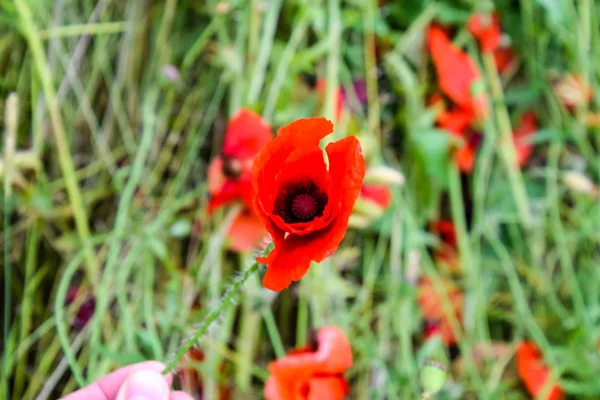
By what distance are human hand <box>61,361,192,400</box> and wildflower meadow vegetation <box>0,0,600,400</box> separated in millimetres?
113

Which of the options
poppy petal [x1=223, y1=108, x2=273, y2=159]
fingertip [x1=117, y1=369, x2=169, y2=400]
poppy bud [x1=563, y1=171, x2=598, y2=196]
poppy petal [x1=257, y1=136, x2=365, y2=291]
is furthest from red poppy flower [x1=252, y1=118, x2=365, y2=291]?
poppy bud [x1=563, y1=171, x2=598, y2=196]

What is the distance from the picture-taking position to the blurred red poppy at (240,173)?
0.59m

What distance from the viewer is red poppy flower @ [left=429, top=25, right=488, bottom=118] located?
29.3 inches

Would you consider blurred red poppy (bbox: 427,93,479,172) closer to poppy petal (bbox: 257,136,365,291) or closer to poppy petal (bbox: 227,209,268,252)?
poppy petal (bbox: 227,209,268,252)

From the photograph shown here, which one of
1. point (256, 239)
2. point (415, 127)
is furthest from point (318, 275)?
point (415, 127)

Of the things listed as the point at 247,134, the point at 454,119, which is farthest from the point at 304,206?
the point at 454,119

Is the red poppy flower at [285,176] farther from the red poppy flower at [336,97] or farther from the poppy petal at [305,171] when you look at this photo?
the red poppy flower at [336,97]

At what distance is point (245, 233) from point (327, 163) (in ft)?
0.40

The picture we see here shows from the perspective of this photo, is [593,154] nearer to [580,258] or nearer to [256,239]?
[580,258]

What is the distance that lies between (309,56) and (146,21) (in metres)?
0.25

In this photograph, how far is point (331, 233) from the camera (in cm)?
31

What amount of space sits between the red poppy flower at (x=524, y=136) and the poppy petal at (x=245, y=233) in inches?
14.6

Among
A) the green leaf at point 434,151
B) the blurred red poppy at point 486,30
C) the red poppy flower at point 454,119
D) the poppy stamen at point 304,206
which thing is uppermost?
the blurred red poppy at point 486,30

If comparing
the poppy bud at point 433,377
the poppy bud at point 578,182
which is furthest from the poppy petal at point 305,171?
the poppy bud at point 578,182
